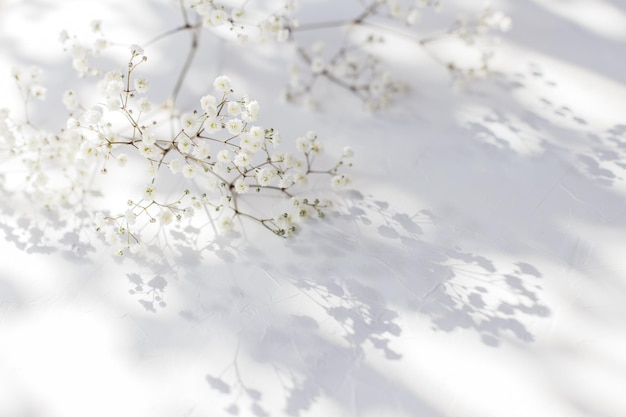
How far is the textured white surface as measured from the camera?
0.82m

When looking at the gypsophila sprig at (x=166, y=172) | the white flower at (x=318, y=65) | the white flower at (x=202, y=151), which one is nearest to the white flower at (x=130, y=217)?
the gypsophila sprig at (x=166, y=172)

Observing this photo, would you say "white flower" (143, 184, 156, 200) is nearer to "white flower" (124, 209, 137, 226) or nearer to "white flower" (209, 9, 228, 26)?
"white flower" (124, 209, 137, 226)

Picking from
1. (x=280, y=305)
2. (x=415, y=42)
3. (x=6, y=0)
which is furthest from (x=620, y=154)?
(x=6, y=0)

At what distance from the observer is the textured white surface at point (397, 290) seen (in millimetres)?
820

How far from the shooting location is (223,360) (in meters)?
0.84

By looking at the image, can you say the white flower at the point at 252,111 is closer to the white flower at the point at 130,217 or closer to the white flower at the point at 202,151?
the white flower at the point at 202,151

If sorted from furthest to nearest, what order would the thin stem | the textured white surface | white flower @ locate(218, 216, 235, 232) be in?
the thin stem
white flower @ locate(218, 216, 235, 232)
the textured white surface

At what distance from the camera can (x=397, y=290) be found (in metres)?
0.89

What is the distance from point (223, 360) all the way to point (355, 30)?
0.56m

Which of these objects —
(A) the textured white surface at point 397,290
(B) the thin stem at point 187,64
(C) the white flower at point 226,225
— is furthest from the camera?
(B) the thin stem at point 187,64

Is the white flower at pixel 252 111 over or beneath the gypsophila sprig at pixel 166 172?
over

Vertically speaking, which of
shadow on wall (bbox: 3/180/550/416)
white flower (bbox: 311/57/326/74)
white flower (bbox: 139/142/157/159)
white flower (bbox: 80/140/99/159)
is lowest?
shadow on wall (bbox: 3/180/550/416)

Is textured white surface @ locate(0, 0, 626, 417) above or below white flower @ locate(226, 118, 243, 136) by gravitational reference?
below

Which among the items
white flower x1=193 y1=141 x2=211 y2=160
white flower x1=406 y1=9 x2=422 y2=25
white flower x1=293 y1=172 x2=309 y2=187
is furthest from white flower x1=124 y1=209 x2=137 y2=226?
white flower x1=406 y1=9 x2=422 y2=25
